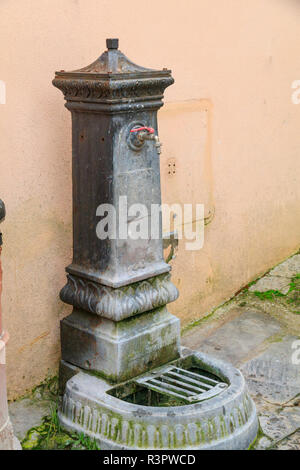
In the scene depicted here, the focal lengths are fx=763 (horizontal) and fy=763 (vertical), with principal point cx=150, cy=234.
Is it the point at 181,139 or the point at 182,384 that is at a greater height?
the point at 181,139

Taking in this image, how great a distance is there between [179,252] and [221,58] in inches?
57.0

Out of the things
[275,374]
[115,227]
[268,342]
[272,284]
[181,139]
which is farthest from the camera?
[272,284]

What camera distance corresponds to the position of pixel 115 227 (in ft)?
13.2

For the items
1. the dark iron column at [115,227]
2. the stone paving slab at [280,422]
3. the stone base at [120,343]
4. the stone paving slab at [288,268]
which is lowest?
the stone paving slab at [280,422]

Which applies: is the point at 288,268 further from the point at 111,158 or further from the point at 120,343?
the point at 111,158

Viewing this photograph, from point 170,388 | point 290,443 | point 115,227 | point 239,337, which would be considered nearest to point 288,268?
point 239,337

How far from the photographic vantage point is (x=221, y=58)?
555 centimetres

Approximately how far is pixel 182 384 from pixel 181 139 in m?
1.86

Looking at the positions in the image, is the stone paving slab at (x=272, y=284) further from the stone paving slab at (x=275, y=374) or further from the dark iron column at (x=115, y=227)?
the dark iron column at (x=115, y=227)

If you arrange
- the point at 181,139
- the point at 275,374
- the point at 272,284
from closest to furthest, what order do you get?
the point at 275,374 → the point at 181,139 → the point at 272,284

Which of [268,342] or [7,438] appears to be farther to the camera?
[268,342]

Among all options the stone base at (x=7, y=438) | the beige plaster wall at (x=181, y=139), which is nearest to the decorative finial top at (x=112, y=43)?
the beige plaster wall at (x=181, y=139)

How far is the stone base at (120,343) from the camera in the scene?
4090 millimetres
